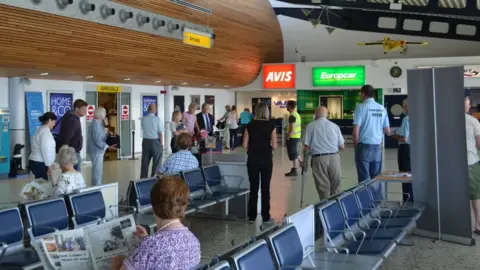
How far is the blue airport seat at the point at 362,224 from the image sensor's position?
4.66m

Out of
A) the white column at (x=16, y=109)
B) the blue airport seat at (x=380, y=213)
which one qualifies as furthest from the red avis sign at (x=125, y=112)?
the blue airport seat at (x=380, y=213)

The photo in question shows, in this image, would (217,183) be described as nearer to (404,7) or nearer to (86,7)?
(86,7)

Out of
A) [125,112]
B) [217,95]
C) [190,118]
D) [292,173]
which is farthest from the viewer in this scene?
[217,95]

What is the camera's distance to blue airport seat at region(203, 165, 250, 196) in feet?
23.1

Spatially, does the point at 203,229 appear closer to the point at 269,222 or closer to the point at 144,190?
the point at 269,222

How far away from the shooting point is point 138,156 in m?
17.1

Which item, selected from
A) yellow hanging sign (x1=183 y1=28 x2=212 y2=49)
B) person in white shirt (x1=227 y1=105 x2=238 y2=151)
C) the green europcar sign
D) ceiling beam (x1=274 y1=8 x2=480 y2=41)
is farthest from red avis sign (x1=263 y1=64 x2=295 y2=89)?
Answer: yellow hanging sign (x1=183 y1=28 x2=212 y2=49)

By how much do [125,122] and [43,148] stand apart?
10.3 meters

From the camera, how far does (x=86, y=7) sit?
33.3ft

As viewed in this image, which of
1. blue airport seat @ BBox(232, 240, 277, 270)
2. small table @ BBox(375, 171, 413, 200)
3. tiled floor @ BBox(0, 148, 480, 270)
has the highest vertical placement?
small table @ BBox(375, 171, 413, 200)

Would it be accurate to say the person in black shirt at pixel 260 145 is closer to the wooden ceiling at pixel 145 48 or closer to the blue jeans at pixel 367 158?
the blue jeans at pixel 367 158

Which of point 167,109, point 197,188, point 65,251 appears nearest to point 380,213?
point 197,188

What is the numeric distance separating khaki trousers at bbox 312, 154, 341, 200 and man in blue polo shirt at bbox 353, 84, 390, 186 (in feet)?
1.43

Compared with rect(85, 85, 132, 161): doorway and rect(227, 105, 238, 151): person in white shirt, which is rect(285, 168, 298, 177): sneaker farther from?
rect(85, 85, 132, 161): doorway
